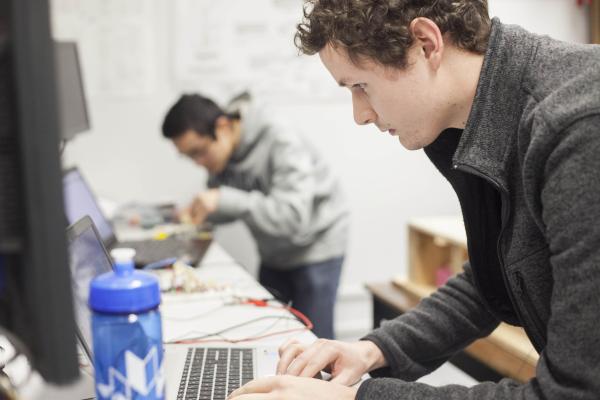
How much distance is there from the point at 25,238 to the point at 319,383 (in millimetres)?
479

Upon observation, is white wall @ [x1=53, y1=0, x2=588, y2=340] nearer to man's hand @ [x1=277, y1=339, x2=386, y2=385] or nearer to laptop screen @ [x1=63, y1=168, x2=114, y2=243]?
laptop screen @ [x1=63, y1=168, x2=114, y2=243]

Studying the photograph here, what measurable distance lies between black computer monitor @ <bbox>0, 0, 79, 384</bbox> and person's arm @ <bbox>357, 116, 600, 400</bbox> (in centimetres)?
47

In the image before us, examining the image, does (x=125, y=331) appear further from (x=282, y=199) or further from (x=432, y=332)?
(x=282, y=199)

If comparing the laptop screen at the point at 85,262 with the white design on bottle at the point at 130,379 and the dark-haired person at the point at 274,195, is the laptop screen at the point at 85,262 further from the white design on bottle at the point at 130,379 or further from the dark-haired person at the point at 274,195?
the dark-haired person at the point at 274,195

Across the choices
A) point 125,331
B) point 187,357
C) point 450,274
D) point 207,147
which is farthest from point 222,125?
point 125,331

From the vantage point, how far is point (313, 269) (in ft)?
Result: 7.91

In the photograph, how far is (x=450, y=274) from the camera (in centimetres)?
226

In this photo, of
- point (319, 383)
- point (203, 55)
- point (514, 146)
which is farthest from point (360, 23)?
point (203, 55)

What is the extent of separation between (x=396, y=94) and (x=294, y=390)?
16.6 inches

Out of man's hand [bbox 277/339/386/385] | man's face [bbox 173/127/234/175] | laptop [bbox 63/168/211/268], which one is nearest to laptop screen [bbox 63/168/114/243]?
laptop [bbox 63/168/211/268]

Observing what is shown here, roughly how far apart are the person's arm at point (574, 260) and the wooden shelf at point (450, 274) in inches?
42.1

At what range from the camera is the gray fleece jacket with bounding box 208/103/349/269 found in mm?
2230

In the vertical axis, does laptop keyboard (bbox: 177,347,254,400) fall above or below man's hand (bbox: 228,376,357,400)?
below

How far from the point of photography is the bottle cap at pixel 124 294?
621 mm
